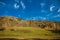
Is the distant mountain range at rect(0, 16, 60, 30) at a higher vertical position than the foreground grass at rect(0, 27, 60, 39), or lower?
higher

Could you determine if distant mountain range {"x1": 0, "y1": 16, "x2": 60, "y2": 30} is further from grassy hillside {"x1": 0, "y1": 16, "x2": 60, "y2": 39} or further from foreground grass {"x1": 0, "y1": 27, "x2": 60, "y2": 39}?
foreground grass {"x1": 0, "y1": 27, "x2": 60, "y2": 39}

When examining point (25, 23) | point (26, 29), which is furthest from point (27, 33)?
point (25, 23)

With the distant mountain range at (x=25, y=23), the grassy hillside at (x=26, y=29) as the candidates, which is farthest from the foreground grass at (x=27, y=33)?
the distant mountain range at (x=25, y=23)

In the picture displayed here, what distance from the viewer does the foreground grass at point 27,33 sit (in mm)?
5863

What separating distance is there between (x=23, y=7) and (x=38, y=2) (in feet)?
1.95

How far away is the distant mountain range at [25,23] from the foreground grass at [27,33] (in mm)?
136

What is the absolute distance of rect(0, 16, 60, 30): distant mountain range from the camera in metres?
5.94

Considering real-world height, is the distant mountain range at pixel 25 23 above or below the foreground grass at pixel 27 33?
above

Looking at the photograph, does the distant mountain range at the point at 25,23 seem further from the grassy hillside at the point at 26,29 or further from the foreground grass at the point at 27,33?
the foreground grass at the point at 27,33

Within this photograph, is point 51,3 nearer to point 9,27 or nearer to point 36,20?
point 36,20

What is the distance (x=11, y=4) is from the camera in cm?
610

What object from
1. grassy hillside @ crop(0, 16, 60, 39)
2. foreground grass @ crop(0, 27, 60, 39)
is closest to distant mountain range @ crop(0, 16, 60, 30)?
grassy hillside @ crop(0, 16, 60, 39)

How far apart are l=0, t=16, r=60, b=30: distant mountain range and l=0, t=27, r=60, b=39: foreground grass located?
136mm

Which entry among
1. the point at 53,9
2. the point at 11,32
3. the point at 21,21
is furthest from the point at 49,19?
the point at 11,32
